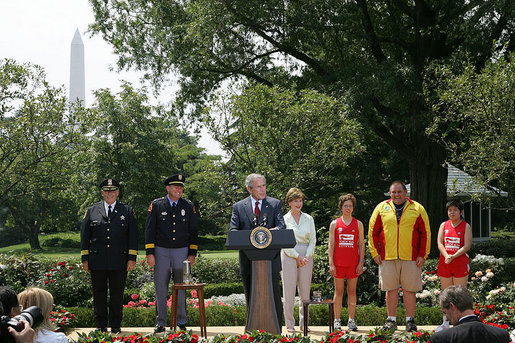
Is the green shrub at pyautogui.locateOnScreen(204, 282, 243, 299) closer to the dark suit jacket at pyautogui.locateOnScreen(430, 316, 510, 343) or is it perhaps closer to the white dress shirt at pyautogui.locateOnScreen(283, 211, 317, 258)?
the white dress shirt at pyautogui.locateOnScreen(283, 211, 317, 258)

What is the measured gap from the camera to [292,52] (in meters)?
18.6

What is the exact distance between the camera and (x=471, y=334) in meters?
4.04

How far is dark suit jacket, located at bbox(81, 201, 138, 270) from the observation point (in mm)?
7801

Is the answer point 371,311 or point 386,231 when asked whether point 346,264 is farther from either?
point 371,311

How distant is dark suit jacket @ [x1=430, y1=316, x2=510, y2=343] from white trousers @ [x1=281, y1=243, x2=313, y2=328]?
3.95 m

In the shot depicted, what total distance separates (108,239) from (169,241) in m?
Result: 0.75

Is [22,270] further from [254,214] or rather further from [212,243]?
[212,243]

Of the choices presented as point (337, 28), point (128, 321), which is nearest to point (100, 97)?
point (337, 28)

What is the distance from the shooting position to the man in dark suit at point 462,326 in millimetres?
4055

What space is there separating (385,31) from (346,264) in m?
12.9

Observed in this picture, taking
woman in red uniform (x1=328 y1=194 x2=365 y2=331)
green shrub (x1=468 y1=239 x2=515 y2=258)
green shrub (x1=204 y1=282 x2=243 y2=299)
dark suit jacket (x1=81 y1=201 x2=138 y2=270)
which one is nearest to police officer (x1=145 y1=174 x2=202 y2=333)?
dark suit jacket (x1=81 y1=201 x2=138 y2=270)

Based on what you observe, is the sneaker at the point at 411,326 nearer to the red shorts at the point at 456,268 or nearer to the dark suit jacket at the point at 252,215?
the red shorts at the point at 456,268

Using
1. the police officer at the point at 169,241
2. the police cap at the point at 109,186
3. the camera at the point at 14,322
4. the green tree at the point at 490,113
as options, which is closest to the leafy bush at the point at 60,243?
the green tree at the point at 490,113

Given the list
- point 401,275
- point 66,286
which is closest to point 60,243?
point 66,286
